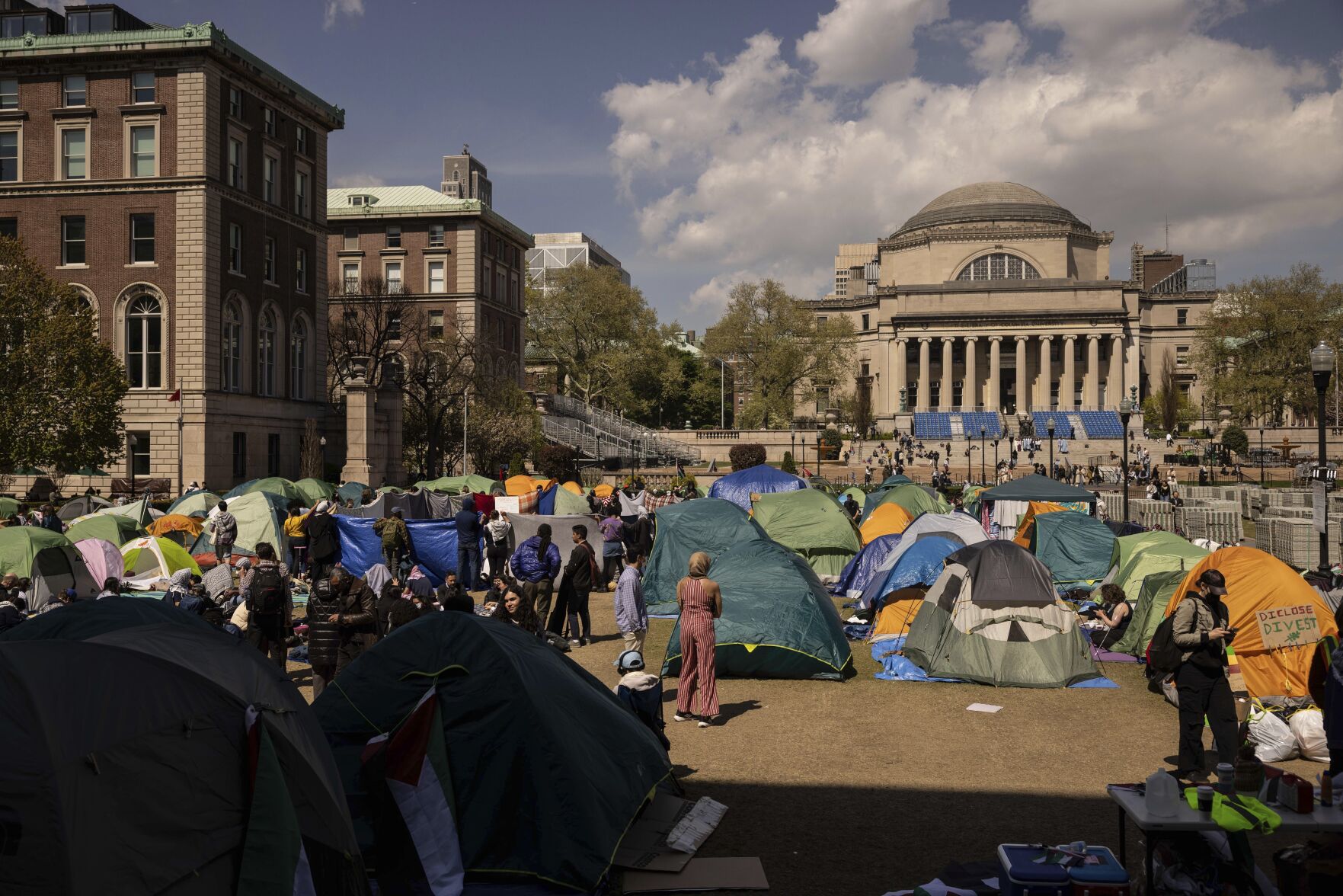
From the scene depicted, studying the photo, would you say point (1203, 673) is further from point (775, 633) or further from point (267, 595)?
point (267, 595)

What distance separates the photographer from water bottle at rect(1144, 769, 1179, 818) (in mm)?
6586

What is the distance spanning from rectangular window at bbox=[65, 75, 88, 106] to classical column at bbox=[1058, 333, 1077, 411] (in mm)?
81862

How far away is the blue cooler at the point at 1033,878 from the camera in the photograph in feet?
21.3

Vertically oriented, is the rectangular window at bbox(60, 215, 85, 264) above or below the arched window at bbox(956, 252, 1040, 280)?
below

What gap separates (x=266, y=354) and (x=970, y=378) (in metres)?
71.4

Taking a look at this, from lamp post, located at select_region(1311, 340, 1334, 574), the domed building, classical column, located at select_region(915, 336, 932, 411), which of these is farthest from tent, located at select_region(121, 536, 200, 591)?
classical column, located at select_region(915, 336, 932, 411)

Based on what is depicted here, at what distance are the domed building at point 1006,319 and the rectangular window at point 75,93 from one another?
65628 mm

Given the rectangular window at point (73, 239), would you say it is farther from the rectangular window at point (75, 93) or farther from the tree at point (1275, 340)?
the tree at point (1275, 340)

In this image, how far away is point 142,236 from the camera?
41188 mm

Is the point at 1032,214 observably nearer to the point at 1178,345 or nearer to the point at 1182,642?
the point at 1178,345

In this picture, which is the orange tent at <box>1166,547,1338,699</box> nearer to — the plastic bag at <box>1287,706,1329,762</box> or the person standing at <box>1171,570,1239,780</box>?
the plastic bag at <box>1287,706,1329,762</box>

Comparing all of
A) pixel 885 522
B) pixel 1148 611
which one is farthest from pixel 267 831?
pixel 885 522

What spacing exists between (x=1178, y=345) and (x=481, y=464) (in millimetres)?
82299

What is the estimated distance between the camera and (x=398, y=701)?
8047 mm
